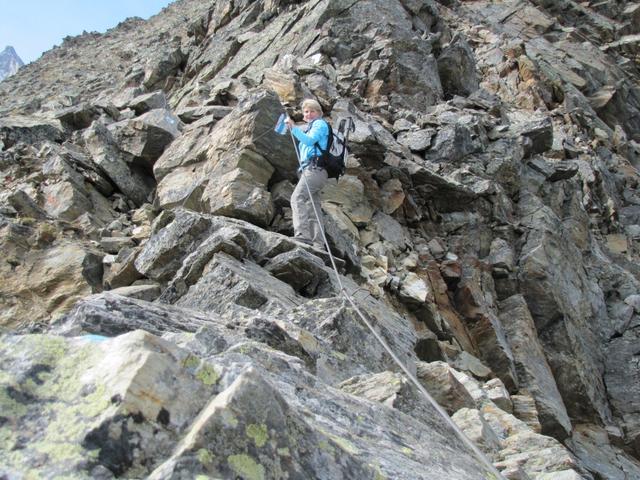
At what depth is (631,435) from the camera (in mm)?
17375

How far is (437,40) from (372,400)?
2896cm

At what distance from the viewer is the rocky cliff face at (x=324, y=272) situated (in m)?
3.70

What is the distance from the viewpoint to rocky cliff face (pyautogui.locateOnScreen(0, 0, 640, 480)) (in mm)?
3703

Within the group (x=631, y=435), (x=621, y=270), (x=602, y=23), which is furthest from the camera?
(x=602, y=23)

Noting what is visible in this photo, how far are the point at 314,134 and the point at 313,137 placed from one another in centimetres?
7

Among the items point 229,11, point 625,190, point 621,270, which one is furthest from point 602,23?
point 621,270

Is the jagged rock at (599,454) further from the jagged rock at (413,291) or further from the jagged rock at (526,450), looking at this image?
the jagged rock at (526,450)

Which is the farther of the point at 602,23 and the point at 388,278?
the point at 602,23

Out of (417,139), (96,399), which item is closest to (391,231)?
(417,139)

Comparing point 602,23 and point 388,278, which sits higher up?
point 602,23

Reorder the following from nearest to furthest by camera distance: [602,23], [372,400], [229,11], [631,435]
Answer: [372,400] → [631,435] → [229,11] → [602,23]

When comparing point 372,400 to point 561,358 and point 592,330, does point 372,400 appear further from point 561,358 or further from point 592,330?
point 592,330

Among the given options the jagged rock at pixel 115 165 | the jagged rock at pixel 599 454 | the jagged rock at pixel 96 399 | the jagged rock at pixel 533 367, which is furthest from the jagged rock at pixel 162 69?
the jagged rock at pixel 96 399

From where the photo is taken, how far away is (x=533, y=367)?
51.9ft
